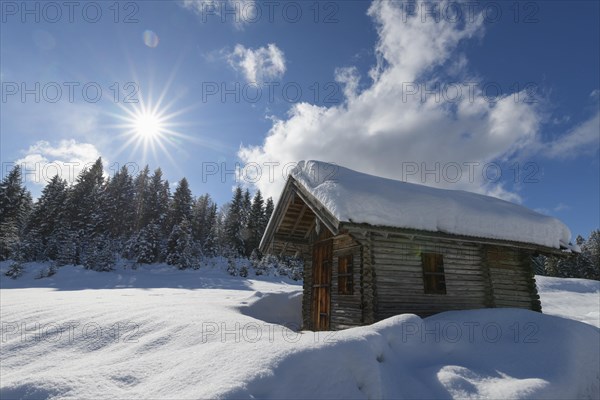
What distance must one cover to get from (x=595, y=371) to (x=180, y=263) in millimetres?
36232

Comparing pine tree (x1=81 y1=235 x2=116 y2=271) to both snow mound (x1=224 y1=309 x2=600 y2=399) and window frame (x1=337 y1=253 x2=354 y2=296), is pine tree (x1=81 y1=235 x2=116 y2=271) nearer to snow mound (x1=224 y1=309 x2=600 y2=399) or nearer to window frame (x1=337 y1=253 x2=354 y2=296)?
window frame (x1=337 y1=253 x2=354 y2=296)

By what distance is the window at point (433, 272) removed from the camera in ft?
34.3

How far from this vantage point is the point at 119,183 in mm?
51531

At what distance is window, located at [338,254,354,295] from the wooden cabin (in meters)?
0.03

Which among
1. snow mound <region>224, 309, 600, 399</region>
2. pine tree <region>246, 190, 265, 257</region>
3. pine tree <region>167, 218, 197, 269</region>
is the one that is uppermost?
pine tree <region>246, 190, 265, 257</region>

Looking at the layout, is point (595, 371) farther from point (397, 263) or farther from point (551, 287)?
point (551, 287)

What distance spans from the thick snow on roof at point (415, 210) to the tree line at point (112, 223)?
30158 millimetres

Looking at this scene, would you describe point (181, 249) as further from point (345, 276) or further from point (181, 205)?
point (345, 276)

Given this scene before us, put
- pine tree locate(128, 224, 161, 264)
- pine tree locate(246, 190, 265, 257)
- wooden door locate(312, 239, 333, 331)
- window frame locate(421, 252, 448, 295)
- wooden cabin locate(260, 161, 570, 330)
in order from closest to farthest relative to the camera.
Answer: wooden cabin locate(260, 161, 570, 330) → window frame locate(421, 252, 448, 295) → wooden door locate(312, 239, 333, 331) → pine tree locate(128, 224, 161, 264) → pine tree locate(246, 190, 265, 257)

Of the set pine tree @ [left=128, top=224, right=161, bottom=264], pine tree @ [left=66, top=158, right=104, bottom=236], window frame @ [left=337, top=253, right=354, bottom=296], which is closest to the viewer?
window frame @ [left=337, top=253, right=354, bottom=296]

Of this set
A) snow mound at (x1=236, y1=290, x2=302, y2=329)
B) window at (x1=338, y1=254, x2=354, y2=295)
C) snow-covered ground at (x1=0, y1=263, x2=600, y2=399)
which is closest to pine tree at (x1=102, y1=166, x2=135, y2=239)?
snow mound at (x1=236, y1=290, x2=302, y2=329)

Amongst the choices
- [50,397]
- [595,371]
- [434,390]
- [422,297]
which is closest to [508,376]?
[434,390]

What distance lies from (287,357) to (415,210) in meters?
6.39

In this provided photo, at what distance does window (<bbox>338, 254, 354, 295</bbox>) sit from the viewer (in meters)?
10.8
